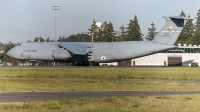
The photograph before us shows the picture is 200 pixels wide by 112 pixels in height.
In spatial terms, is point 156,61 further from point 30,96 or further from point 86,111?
point 86,111

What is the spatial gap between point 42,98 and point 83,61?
4666cm

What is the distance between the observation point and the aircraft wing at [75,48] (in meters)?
64.6

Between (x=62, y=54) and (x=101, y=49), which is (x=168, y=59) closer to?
(x=101, y=49)

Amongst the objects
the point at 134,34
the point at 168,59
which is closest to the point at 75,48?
the point at 168,59

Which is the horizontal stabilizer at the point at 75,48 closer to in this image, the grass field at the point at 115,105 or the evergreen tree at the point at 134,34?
the grass field at the point at 115,105

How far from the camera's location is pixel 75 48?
218 ft

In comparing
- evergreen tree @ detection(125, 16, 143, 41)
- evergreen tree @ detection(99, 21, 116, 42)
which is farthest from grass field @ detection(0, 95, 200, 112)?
evergreen tree @ detection(125, 16, 143, 41)

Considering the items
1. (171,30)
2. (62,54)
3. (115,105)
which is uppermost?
(171,30)

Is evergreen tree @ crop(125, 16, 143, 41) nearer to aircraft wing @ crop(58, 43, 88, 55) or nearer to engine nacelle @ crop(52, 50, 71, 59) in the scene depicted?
aircraft wing @ crop(58, 43, 88, 55)

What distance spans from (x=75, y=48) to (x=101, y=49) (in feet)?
14.8

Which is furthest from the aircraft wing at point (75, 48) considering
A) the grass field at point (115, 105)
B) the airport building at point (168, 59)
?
the grass field at point (115, 105)

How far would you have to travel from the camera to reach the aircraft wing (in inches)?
2542

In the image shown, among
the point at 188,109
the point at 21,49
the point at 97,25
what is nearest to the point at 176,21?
the point at 21,49

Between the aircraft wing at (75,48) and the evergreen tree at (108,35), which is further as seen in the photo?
the evergreen tree at (108,35)
